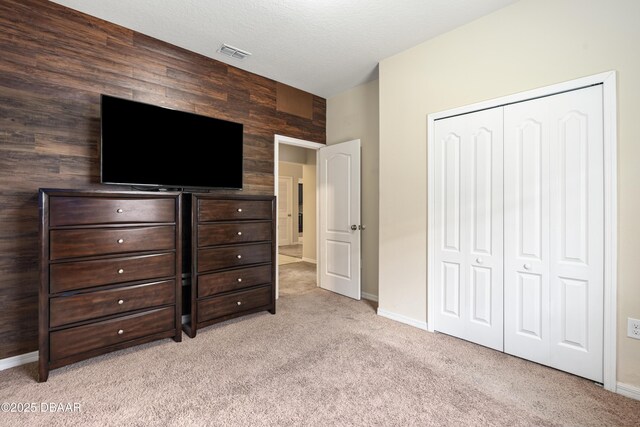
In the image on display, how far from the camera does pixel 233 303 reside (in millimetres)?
2898

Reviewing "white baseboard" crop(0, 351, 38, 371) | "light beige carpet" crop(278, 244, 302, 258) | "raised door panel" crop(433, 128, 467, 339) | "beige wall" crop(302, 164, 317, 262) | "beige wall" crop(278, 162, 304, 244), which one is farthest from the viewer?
"beige wall" crop(278, 162, 304, 244)

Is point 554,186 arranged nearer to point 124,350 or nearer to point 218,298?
point 218,298

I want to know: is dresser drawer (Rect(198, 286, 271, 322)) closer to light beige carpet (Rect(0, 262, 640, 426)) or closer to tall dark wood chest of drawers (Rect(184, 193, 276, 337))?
tall dark wood chest of drawers (Rect(184, 193, 276, 337))

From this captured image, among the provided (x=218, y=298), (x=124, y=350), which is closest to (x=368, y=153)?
(x=218, y=298)

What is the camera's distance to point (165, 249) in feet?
8.00

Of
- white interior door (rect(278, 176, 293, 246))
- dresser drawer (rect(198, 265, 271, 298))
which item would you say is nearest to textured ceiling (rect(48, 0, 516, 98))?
dresser drawer (rect(198, 265, 271, 298))

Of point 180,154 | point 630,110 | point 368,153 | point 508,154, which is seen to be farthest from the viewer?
point 368,153

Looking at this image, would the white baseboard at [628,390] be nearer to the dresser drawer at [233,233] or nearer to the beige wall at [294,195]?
the dresser drawer at [233,233]

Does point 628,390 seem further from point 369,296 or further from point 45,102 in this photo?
point 45,102

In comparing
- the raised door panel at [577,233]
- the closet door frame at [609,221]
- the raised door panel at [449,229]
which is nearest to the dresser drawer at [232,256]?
the raised door panel at [449,229]

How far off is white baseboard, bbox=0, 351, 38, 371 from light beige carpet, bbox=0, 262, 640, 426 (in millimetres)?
68

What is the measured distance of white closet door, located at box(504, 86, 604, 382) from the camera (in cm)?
197

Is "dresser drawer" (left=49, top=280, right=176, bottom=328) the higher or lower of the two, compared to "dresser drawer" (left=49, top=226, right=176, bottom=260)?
lower

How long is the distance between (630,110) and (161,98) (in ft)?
11.8
